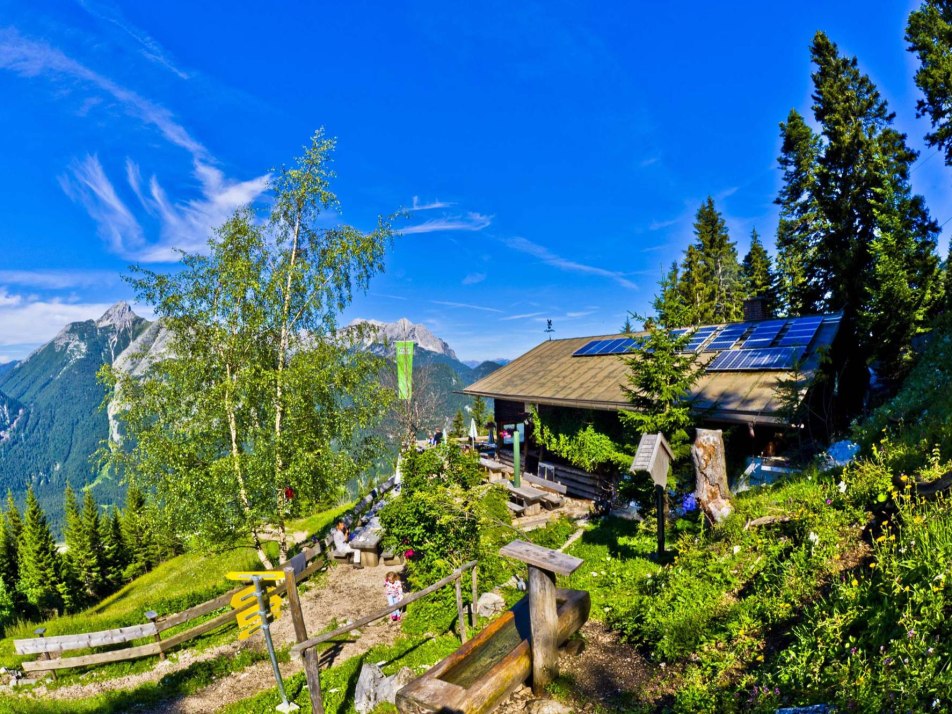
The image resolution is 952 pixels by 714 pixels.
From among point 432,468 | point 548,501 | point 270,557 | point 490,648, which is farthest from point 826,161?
point 270,557

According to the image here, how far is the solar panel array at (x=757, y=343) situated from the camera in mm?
15008

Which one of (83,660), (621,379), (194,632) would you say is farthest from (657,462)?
(83,660)

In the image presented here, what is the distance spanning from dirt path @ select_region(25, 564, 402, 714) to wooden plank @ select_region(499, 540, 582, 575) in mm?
7339

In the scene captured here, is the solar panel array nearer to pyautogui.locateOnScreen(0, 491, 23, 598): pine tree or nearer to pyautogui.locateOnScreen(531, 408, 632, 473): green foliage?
pyautogui.locateOnScreen(531, 408, 632, 473): green foliage

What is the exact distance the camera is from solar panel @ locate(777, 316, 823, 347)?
15.5 metres

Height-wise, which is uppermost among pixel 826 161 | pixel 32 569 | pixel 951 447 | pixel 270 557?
pixel 826 161

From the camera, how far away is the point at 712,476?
923cm

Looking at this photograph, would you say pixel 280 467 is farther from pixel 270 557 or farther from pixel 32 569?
pixel 32 569

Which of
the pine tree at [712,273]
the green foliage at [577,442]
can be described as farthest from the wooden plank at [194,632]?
the pine tree at [712,273]

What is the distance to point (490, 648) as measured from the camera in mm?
5301

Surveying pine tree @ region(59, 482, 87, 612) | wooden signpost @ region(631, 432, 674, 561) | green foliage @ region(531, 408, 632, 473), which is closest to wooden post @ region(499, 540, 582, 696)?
wooden signpost @ region(631, 432, 674, 561)

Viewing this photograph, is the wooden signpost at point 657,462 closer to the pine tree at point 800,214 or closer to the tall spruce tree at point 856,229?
the tall spruce tree at point 856,229

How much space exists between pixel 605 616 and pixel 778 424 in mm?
8454

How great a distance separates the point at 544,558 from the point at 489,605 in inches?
241
